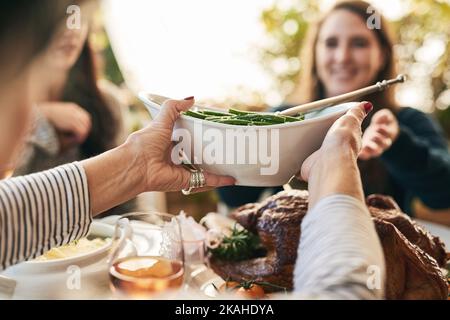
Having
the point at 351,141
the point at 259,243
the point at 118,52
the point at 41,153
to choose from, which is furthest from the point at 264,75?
the point at 351,141

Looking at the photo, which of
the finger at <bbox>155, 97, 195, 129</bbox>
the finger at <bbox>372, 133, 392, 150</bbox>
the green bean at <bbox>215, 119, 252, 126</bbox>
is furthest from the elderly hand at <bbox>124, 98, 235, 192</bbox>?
the finger at <bbox>372, 133, 392, 150</bbox>

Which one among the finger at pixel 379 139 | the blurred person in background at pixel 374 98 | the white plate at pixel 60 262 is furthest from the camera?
the blurred person in background at pixel 374 98

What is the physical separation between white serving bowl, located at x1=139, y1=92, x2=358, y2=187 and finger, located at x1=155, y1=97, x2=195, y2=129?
17mm

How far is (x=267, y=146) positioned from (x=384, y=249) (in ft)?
0.98

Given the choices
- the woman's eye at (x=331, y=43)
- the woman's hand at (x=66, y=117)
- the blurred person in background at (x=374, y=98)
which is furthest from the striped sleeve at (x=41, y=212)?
the woman's eye at (x=331, y=43)

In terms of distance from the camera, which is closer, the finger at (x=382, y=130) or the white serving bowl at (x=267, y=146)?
the white serving bowl at (x=267, y=146)

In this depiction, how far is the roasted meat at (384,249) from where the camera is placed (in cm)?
81

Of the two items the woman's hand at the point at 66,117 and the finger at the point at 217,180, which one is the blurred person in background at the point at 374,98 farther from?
the finger at the point at 217,180

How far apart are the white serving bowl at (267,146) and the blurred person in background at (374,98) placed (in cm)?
112

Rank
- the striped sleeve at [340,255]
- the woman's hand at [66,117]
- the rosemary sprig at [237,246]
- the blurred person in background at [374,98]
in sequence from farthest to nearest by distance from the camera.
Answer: the blurred person in background at [374,98] < the woman's hand at [66,117] < the rosemary sprig at [237,246] < the striped sleeve at [340,255]

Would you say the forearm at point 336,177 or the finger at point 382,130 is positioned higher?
the finger at point 382,130

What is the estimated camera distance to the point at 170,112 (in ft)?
2.78

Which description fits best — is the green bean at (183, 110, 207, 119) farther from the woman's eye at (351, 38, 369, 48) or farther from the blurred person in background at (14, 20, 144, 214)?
the woman's eye at (351, 38, 369, 48)

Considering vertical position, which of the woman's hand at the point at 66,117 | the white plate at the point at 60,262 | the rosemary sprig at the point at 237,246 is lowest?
the rosemary sprig at the point at 237,246
